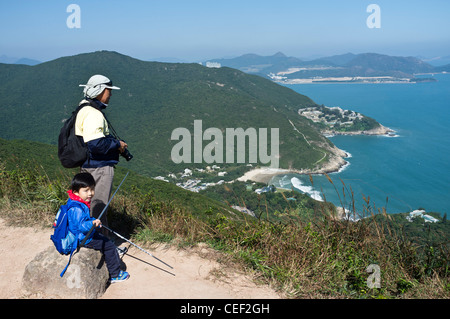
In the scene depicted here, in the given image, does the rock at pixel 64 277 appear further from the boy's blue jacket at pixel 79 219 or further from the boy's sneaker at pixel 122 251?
the boy's sneaker at pixel 122 251

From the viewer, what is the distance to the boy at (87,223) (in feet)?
7.53

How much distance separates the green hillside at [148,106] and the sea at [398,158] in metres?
7.49

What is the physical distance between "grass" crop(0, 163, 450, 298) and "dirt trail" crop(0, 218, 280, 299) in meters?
0.15

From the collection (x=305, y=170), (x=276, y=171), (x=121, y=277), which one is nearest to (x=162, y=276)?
(x=121, y=277)

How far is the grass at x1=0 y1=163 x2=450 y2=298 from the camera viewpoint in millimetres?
2355

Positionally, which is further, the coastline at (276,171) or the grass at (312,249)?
the coastline at (276,171)

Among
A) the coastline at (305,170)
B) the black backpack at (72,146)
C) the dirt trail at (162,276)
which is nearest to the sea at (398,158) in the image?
the coastline at (305,170)

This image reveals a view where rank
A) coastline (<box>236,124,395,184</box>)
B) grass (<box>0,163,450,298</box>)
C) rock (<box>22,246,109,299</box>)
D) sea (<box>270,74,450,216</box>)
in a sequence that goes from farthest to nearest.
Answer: coastline (<box>236,124,395,184</box>), sea (<box>270,74,450,216</box>), grass (<box>0,163,450,298</box>), rock (<box>22,246,109,299</box>)

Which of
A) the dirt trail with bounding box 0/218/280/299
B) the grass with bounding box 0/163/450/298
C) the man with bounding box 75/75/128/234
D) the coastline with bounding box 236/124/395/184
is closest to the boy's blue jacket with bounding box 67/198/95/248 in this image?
the man with bounding box 75/75/128/234

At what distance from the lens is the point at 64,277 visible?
2.25 metres

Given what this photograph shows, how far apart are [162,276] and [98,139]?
117 cm

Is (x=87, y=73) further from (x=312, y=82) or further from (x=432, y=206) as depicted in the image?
(x=312, y=82)

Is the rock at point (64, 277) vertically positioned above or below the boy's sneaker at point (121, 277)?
above

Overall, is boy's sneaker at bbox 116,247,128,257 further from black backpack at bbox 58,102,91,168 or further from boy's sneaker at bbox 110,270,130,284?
black backpack at bbox 58,102,91,168
